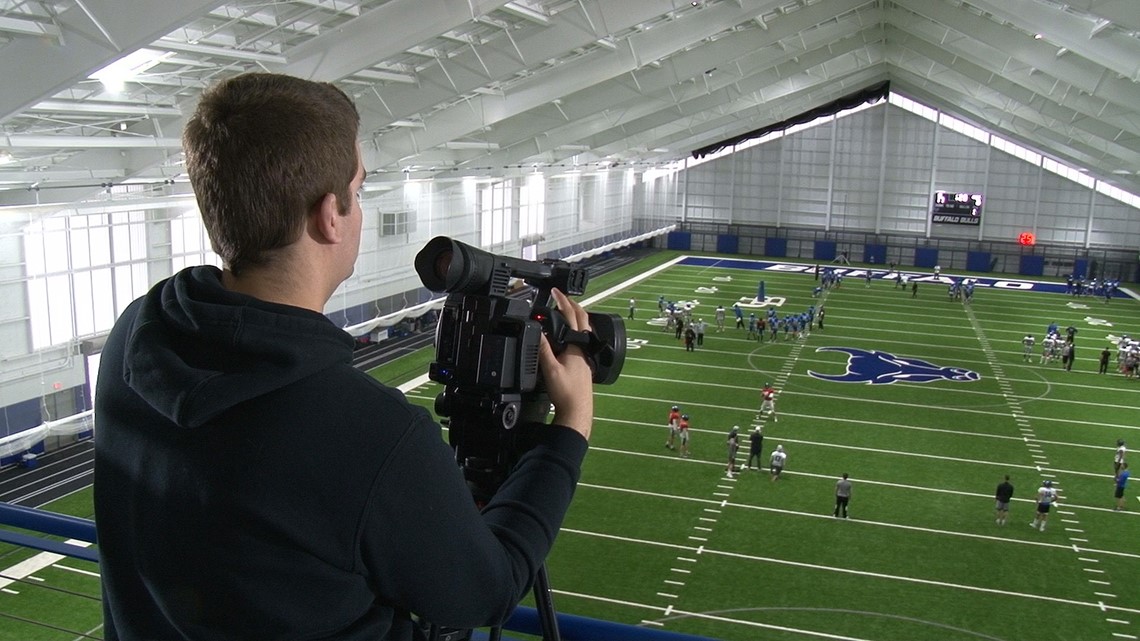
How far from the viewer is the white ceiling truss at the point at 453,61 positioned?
1100 centimetres

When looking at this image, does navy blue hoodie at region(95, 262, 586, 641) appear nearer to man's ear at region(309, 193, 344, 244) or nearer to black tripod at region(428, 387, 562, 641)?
man's ear at region(309, 193, 344, 244)

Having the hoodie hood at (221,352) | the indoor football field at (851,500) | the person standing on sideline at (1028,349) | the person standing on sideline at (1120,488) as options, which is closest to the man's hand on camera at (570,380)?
the hoodie hood at (221,352)

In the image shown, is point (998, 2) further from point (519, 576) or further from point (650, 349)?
point (519, 576)

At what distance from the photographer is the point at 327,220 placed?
136 cm

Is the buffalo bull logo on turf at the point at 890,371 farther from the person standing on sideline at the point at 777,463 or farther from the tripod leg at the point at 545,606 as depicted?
the tripod leg at the point at 545,606

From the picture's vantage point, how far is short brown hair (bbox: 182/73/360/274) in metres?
1.31

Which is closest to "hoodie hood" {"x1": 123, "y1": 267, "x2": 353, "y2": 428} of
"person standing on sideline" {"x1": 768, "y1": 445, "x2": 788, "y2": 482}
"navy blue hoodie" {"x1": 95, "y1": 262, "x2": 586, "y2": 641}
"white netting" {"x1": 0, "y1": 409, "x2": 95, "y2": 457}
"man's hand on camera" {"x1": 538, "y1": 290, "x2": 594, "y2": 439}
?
"navy blue hoodie" {"x1": 95, "y1": 262, "x2": 586, "y2": 641}

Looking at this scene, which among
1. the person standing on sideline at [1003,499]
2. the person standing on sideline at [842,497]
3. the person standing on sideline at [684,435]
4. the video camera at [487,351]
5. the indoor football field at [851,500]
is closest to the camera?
the video camera at [487,351]

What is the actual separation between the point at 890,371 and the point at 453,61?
50.9 feet

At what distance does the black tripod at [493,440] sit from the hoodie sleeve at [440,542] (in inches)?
15.0

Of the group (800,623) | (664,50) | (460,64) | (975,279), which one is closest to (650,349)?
(664,50)

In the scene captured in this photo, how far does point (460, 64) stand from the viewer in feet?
62.6

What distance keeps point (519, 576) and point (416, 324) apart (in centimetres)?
3070

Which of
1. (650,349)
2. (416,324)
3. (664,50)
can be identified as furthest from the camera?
(416,324)
